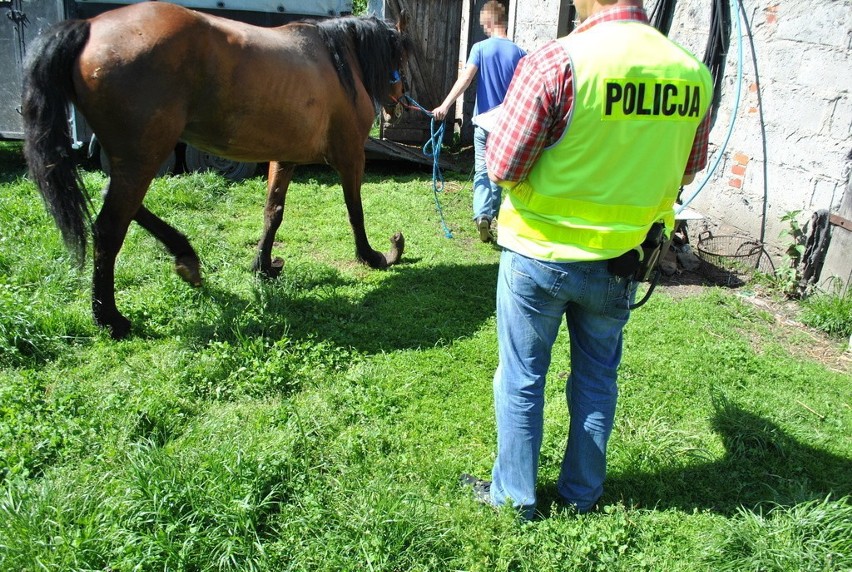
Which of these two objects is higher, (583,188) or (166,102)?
(583,188)

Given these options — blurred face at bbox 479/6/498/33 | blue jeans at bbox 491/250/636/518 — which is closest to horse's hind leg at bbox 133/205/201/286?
blue jeans at bbox 491/250/636/518

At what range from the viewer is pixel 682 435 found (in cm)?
336

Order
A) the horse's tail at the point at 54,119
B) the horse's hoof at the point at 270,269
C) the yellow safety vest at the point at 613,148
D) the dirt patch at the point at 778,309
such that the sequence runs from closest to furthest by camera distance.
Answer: the yellow safety vest at the point at 613,148 → the horse's tail at the point at 54,119 → the dirt patch at the point at 778,309 → the horse's hoof at the point at 270,269

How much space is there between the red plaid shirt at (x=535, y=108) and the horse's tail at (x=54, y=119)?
2636 mm

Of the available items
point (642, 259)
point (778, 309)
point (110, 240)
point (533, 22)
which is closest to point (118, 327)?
point (110, 240)

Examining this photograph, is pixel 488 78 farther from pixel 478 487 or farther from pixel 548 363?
pixel 478 487

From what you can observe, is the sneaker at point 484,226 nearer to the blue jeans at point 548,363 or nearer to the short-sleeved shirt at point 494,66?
the short-sleeved shirt at point 494,66

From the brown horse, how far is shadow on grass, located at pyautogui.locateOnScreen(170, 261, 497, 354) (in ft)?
1.66

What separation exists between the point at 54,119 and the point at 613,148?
3.08m

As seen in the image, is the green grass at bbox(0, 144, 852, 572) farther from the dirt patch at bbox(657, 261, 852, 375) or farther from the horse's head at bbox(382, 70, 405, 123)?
the horse's head at bbox(382, 70, 405, 123)

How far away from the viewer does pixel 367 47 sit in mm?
5238

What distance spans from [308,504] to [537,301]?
1.24m

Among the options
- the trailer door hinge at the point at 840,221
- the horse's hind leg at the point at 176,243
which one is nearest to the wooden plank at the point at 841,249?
the trailer door hinge at the point at 840,221

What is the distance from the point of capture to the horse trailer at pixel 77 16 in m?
6.96
